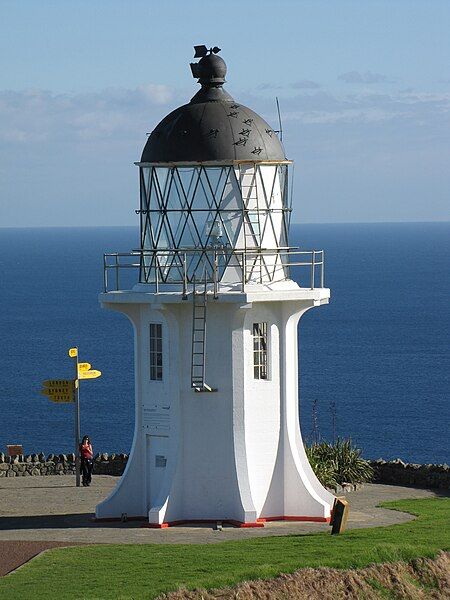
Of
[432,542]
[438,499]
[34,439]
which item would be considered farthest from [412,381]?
[432,542]

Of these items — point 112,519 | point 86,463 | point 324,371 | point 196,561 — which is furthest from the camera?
point 324,371

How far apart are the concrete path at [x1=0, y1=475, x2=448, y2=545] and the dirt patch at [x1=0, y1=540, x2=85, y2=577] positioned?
1.66ft

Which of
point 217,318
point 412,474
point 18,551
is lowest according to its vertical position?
point 18,551

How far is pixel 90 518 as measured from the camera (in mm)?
28688

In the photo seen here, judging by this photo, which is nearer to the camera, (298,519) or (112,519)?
(298,519)

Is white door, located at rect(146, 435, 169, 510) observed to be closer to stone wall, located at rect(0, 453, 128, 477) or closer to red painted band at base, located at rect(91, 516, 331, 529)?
red painted band at base, located at rect(91, 516, 331, 529)

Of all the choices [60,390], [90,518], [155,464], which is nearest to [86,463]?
[60,390]

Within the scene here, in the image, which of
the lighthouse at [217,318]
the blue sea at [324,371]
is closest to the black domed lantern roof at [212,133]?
the lighthouse at [217,318]

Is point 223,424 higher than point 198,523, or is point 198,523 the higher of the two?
point 223,424

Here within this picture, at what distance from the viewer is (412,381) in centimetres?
8381

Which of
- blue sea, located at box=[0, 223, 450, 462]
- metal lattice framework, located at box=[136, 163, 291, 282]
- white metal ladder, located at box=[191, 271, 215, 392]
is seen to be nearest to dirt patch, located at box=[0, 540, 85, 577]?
white metal ladder, located at box=[191, 271, 215, 392]

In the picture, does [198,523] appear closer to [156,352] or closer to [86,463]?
[156,352]

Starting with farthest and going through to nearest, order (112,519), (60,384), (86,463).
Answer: (60,384) → (86,463) → (112,519)

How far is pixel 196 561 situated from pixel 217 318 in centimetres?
559
